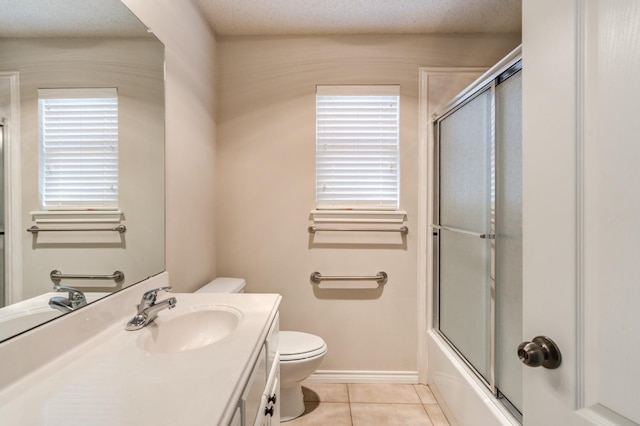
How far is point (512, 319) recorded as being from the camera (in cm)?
128

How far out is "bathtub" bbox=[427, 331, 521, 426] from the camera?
130cm

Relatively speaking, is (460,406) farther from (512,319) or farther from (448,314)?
(512,319)

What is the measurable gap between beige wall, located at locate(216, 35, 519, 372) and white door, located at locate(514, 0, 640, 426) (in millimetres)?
1455

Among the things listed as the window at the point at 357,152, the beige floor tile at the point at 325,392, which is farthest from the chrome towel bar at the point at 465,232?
the beige floor tile at the point at 325,392

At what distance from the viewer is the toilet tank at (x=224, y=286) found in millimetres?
1747

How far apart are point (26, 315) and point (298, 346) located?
127 cm

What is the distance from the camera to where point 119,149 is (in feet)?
3.47

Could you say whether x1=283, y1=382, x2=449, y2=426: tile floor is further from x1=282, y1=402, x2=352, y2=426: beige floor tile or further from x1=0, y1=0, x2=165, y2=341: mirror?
x1=0, y1=0, x2=165, y2=341: mirror

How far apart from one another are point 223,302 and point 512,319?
1241 mm

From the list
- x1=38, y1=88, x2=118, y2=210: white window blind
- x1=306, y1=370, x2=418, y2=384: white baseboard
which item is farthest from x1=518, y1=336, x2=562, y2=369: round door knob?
x1=306, y1=370, x2=418, y2=384: white baseboard

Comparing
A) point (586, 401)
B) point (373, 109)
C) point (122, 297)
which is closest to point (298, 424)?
point (122, 297)

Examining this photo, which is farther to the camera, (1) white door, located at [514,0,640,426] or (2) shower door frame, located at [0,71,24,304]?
(2) shower door frame, located at [0,71,24,304]

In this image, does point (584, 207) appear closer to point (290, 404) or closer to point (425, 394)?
point (290, 404)

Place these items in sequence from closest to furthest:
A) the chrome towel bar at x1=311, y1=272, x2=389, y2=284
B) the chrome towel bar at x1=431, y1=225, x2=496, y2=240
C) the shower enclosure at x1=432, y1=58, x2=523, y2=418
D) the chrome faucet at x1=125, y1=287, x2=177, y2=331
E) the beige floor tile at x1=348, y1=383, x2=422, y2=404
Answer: the chrome faucet at x1=125, y1=287, x2=177, y2=331, the shower enclosure at x1=432, y1=58, x2=523, y2=418, the chrome towel bar at x1=431, y1=225, x2=496, y2=240, the beige floor tile at x1=348, y1=383, x2=422, y2=404, the chrome towel bar at x1=311, y1=272, x2=389, y2=284
